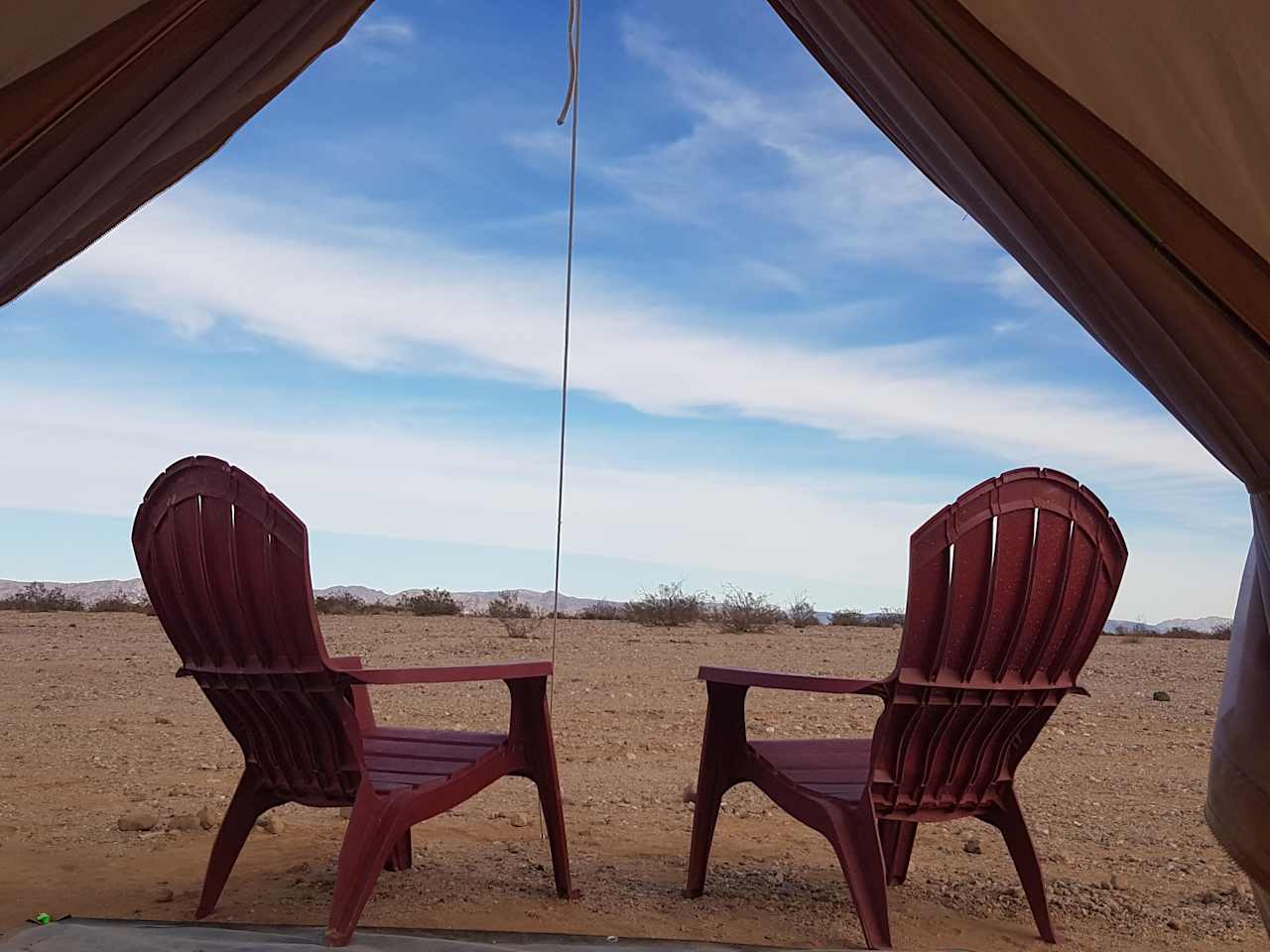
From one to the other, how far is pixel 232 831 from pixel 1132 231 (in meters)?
2.75

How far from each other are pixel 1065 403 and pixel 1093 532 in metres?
8.44

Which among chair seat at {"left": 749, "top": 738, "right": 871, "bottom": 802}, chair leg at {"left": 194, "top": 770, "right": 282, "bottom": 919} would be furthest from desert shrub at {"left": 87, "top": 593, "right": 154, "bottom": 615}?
chair seat at {"left": 749, "top": 738, "right": 871, "bottom": 802}

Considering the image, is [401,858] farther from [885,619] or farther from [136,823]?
[885,619]

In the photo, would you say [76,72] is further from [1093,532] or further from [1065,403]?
[1065,403]

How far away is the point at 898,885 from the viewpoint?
12.4 feet

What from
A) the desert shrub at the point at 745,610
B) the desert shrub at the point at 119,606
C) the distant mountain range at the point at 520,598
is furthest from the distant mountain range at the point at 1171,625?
the desert shrub at the point at 119,606

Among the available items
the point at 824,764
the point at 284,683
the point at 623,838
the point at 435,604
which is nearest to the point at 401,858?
the point at 623,838

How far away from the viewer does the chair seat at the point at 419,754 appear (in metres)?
3.05

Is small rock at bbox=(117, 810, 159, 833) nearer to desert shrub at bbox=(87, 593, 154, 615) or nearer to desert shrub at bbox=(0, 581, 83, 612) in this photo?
desert shrub at bbox=(87, 593, 154, 615)

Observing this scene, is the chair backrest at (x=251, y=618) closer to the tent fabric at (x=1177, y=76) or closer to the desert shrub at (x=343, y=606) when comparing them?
the tent fabric at (x=1177, y=76)

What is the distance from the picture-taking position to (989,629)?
3025 mm

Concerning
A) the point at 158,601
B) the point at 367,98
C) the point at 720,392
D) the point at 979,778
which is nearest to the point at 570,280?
the point at 158,601

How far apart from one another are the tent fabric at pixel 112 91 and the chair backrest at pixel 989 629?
6.36 ft

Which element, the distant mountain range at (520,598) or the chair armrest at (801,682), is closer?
the chair armrest at (801,682)
